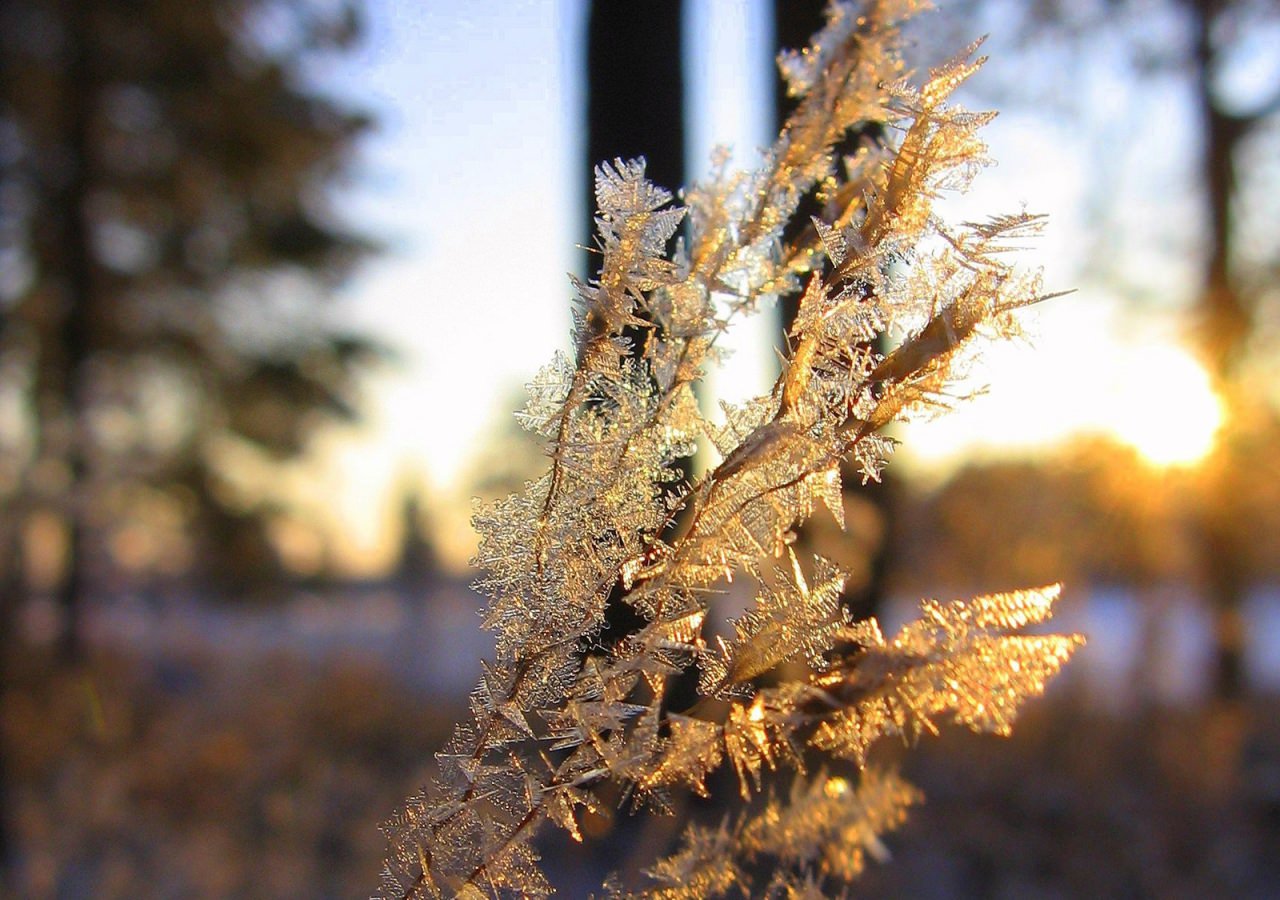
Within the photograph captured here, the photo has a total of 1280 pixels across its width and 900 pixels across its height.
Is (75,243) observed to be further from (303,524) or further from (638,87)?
(638,87)

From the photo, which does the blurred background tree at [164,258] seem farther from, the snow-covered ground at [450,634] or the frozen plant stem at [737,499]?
the frozen plant stem at [737,499]

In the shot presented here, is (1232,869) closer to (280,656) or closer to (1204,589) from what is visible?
(1204,589)

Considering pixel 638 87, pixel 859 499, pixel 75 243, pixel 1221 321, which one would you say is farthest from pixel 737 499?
pixel 75 243

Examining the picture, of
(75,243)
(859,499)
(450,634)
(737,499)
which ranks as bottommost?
(737,499)

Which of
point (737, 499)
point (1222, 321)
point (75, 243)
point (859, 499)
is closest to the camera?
point (737, 499)

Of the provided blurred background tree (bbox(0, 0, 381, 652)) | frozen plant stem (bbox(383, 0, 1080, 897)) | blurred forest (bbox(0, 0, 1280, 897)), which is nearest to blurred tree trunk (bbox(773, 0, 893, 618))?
blurred forest (bbox(0, 0, 1280, 897))

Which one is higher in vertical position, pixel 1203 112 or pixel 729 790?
pixel 1203 112

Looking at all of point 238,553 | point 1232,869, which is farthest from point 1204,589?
point 238,553

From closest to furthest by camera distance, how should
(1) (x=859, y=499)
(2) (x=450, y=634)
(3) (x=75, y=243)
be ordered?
(1) (x=859, y=499), (3) (x=75, y=243), (2) (x=450, y=634)
